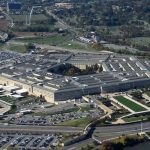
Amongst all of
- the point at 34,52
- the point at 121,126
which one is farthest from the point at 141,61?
the point at 121,126

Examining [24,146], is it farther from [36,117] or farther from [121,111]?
[121,111]

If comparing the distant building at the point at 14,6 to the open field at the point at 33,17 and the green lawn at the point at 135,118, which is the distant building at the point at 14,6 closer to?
the open field at the point at 33,17

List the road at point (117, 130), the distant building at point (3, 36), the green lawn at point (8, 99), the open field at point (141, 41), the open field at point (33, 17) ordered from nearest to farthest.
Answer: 1. the road at point (117, 130)
2. the green lawn at point (8, 99)
3. the open field at point (141, 41)
4. the distant building at point (3, 36)
5. the open field at point (33, 17)

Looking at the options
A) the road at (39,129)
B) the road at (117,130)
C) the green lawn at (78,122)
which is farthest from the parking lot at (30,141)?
the road at (117,130)

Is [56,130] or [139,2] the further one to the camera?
[139,2]

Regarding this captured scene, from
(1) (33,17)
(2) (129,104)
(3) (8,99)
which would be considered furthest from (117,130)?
(1) (33,17)

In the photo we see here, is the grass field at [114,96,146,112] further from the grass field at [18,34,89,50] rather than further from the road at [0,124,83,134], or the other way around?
the grass field at [18,34,89,50]
